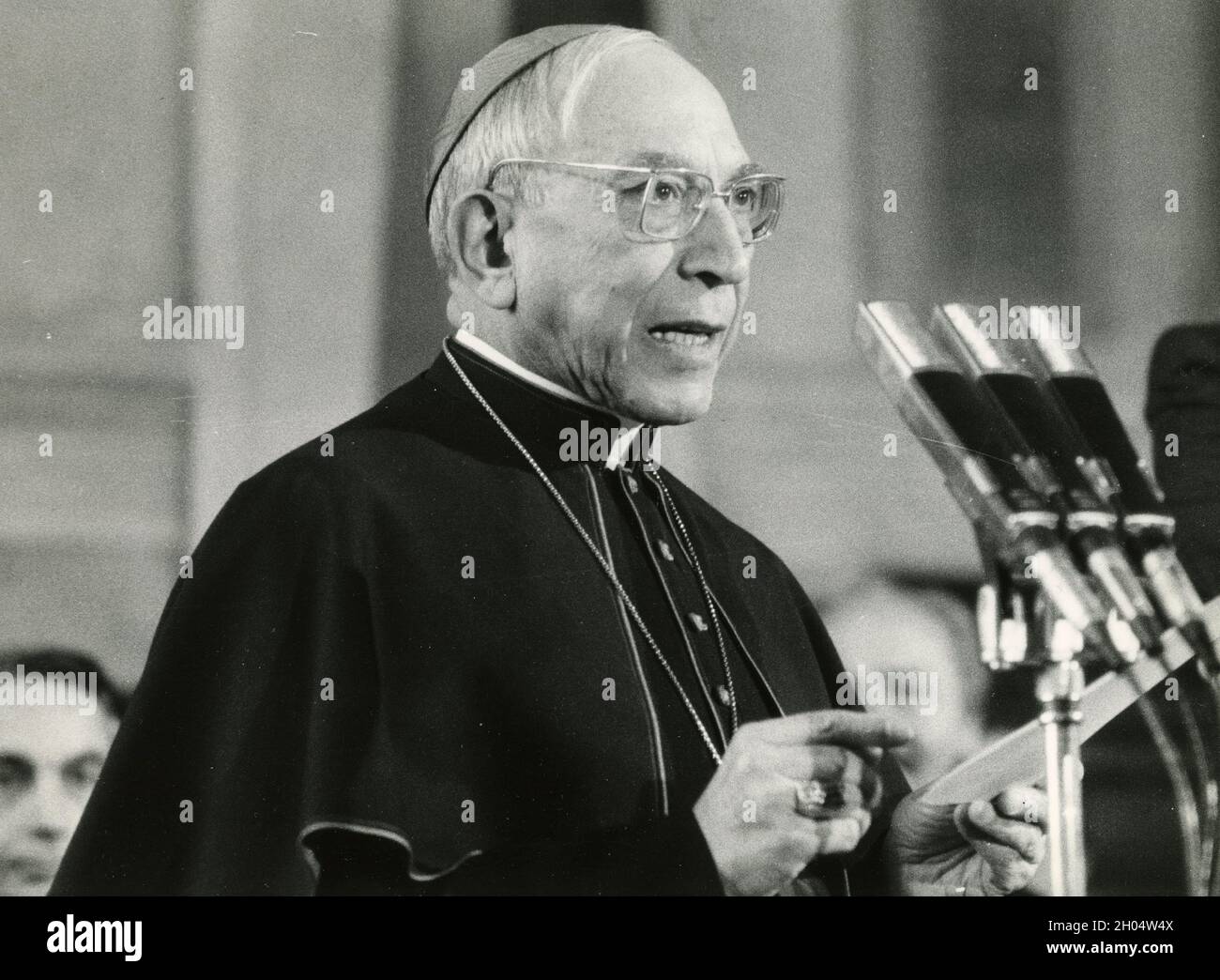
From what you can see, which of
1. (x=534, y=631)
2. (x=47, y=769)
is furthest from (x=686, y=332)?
A: (x=47, y=769)

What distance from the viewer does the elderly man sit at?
2910 millimetres

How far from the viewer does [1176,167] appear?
3.25 metres

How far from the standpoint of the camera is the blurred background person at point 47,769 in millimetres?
3041

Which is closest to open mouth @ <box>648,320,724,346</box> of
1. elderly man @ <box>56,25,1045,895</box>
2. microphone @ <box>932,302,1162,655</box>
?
elderly man @ <box>56,25,1045,895</box>

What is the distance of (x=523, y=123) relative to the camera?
3.00 meters

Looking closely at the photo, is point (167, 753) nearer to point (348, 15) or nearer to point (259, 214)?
point (259, 214)

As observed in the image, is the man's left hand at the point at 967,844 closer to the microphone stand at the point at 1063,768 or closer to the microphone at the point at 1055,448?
the microphone stand at the point at 1063,768

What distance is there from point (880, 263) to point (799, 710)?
32.7 inches

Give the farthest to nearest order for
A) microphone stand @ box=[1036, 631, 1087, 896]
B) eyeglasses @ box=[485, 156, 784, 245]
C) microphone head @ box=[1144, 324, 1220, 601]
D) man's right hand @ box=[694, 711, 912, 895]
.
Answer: microphone head @ box=[1144, 324, 1220, 601]
microphone stand @ box=[1036, 631, 1087, 896]
eyeglasses @ box=[485, 156, 784, 245]
man's right hand @ box=[694, 711, 912, 895]

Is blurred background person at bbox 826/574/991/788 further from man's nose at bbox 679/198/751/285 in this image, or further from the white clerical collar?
man's nose at bbox 679/198/751/285

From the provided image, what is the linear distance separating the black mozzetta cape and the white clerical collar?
1 cm

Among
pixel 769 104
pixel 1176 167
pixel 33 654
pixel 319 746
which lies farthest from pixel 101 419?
pixel 1176 167

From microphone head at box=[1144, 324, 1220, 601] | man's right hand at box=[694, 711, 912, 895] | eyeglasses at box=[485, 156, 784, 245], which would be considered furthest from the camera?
microphone head at box=[1144, 324, 1220, 601]

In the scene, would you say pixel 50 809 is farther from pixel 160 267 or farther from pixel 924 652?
pixel 924 652
